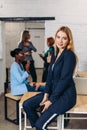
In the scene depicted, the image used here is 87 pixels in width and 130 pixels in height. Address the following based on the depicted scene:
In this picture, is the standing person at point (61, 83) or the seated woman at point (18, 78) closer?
the standing person at point (61, 83)

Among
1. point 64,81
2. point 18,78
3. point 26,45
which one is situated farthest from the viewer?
point 26,45

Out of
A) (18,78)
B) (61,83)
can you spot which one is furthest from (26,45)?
(61,83)

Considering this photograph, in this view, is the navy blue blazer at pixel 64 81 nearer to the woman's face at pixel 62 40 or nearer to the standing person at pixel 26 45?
the woman's face at pixel 62 40

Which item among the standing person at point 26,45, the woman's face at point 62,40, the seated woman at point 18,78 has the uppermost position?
the woman's face at point 62,40

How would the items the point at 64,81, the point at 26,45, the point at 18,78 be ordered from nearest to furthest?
the point at 64,81 < the point at 18,78 < the point at 26,45

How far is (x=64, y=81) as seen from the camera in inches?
96.9

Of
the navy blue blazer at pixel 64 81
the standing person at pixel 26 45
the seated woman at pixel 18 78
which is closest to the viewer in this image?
the navy blue blazer at pixel 64 81

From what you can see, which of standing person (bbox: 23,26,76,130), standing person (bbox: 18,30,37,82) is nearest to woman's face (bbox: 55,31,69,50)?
standing person (bbox: 23,26,76,130)

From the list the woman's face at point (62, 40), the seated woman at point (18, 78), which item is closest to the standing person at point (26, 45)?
the seated woman at point (18, 78)

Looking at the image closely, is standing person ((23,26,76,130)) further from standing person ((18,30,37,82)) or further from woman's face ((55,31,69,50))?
standing person ((18,30,37,82))

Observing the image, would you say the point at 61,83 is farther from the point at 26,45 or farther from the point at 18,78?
the point at 26,45

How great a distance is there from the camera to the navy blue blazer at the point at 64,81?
2461 millimetres

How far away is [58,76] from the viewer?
8.33ft

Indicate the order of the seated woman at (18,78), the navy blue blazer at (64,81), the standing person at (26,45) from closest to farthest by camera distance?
the navy blue blazer at (64,81), the seated woman at (18,78), the standing person at (26,45)
